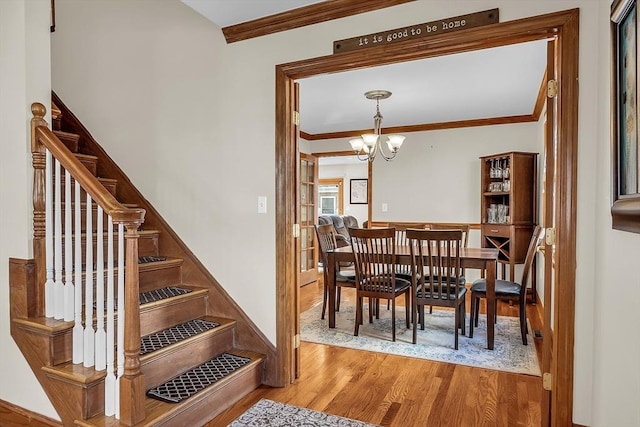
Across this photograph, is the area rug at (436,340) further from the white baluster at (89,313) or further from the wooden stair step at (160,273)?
the white baluster at (89,313)

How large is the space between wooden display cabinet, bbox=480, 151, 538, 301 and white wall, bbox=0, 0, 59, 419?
15.7 ft

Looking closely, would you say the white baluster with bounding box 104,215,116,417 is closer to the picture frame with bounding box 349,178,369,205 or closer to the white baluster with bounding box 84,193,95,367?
the white baluster with bounding box 84,193,95,367

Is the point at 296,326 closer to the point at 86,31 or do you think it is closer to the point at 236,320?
the point at 236,320

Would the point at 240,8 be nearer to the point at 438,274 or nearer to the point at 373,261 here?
the point at 373,261

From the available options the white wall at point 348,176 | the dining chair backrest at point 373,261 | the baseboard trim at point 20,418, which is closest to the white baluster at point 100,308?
the baseboard trim at point 20,418

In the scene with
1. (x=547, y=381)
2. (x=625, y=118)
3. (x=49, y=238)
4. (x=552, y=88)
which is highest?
(x=552, y=88)

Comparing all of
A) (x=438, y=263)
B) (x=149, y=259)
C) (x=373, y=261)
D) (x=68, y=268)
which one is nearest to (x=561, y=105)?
(x=438, y=263)

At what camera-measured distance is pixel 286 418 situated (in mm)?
2076

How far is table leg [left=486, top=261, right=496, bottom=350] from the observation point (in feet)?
10.1

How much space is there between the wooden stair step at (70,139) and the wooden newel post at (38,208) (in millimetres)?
1247

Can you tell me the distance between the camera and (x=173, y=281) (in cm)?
275

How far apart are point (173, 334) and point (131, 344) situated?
656mm

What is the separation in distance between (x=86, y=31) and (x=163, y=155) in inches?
53.4

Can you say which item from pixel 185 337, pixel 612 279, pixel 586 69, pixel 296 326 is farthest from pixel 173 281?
pixel 586 69
